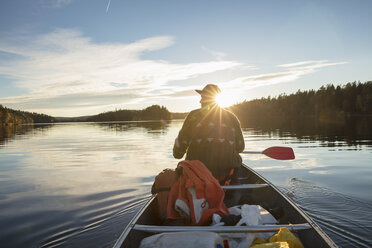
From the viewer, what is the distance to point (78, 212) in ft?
19.4

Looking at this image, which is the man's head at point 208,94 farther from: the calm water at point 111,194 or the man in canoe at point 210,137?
the calm water at point 111,194

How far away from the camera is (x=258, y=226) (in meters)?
2.90

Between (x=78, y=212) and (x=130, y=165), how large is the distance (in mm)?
5635

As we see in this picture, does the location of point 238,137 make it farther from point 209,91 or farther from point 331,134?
point 331,134

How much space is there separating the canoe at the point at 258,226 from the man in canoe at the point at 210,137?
21.0 inches

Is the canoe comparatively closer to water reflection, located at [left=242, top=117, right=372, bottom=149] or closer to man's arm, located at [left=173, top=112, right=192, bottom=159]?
man's arm, located at [left=173, top=112, right=192, bottom=159]

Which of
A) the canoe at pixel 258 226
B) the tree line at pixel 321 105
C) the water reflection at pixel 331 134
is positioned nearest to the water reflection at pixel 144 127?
the water reflection at pixel 331 134

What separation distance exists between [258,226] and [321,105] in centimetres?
10397

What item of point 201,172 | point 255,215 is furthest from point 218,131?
point 255,215

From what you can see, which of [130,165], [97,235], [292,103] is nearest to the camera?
[97,235]

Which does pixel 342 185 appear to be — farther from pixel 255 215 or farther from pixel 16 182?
pixel 16 182

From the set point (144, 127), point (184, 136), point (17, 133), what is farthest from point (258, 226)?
point (144, 127)

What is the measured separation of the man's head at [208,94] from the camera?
4867 mm

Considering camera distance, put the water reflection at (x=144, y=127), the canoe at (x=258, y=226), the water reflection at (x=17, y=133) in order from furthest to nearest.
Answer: the water reflection at (x=144, y=127) → the water reflection at (x=17, y=133) → the canoe at (x=258, y=226)
